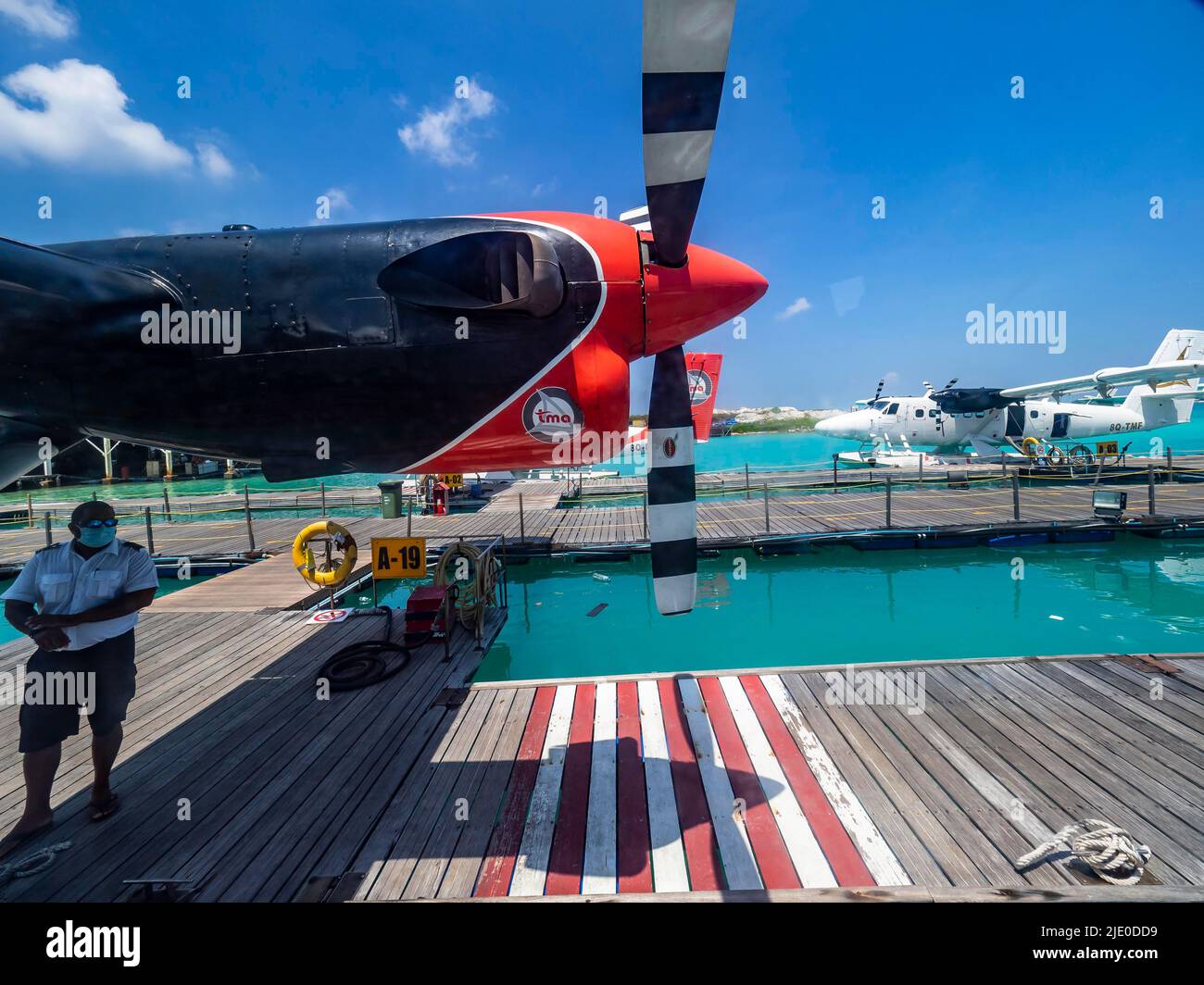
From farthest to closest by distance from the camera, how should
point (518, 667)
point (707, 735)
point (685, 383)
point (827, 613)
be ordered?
point (827, 613)
point (518, 667)
point (707, 735)
point (685, 383)

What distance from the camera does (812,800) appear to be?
4.12 metres

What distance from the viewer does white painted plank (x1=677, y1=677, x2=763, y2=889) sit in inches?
135

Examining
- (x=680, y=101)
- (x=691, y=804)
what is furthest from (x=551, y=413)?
(x=691, y=804)

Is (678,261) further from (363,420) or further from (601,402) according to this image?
(363,420)

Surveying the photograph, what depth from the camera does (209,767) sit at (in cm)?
482

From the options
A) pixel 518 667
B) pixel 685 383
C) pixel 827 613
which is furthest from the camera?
pixel 827 613

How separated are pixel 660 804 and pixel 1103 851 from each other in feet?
10.2

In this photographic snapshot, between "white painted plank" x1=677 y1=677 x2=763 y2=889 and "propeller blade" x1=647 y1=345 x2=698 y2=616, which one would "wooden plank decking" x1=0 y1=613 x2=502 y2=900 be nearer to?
"white painted plank" x1=677 y1=677 x2=763 y2=889

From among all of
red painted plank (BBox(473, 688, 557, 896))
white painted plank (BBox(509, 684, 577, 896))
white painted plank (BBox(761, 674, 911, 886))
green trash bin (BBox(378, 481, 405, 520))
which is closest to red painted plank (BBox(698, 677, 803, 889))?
white painted plank (BBox(761, 674, 911, 886))

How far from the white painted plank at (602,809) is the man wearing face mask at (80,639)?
12.8 feet

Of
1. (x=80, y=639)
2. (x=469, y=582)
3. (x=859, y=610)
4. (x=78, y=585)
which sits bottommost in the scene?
(x=859, y=610)

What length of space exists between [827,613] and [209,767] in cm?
1155

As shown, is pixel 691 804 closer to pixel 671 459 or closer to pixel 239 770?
pixel 671 459
